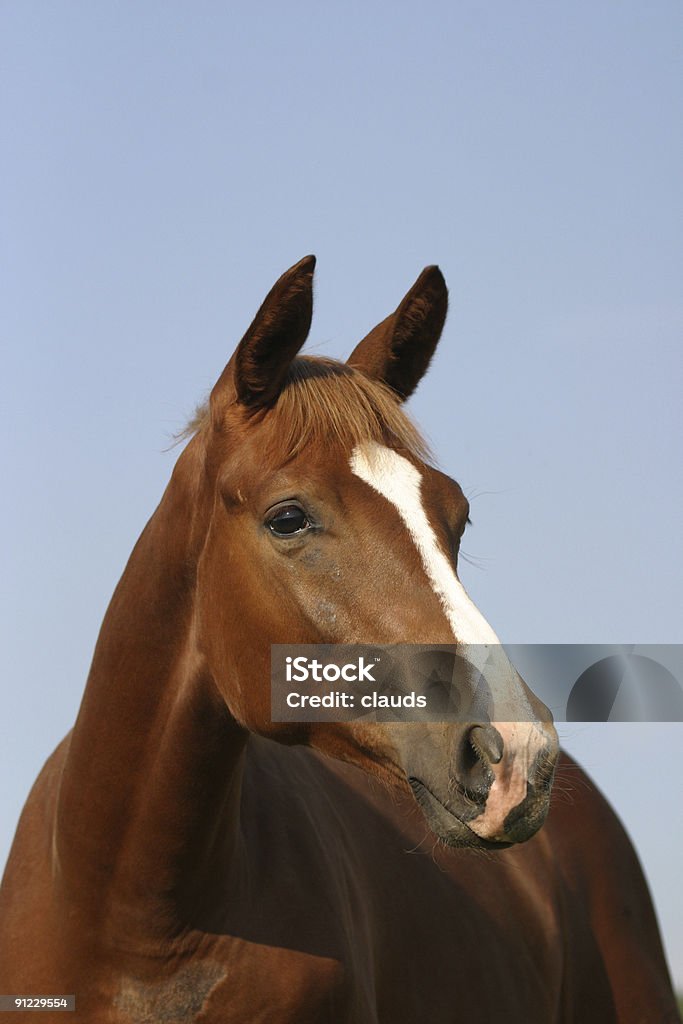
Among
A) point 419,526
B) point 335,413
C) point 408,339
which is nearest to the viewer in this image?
point 419,526

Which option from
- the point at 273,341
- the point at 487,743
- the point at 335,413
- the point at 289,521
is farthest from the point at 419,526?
the point at 273,341

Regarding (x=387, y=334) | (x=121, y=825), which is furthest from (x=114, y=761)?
(x=387, y=334)

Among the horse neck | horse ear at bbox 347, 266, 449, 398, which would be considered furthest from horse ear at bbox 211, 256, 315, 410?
horse ear at bbox 347, 266, 449, 398

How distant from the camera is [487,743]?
2.71 metres

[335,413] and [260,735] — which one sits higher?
[335,413]

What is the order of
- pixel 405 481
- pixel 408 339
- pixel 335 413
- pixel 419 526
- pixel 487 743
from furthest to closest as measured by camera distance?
pixel 408 339 → pixel 335 413 → pixel 405 481 → pixel 419 526 → pixel 487 743

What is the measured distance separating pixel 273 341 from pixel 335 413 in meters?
0.29

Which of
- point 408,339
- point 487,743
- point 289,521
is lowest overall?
point 487,743

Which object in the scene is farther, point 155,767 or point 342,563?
point 155,767

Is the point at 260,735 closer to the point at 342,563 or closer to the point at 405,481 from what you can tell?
A: the point at 342,563

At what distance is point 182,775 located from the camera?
3.35m

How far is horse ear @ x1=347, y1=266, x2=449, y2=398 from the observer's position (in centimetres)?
380

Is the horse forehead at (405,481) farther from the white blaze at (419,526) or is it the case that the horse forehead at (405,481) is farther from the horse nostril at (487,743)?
the horse nostril at (487,743)

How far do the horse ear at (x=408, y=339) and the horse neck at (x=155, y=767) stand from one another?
71 centimetres
